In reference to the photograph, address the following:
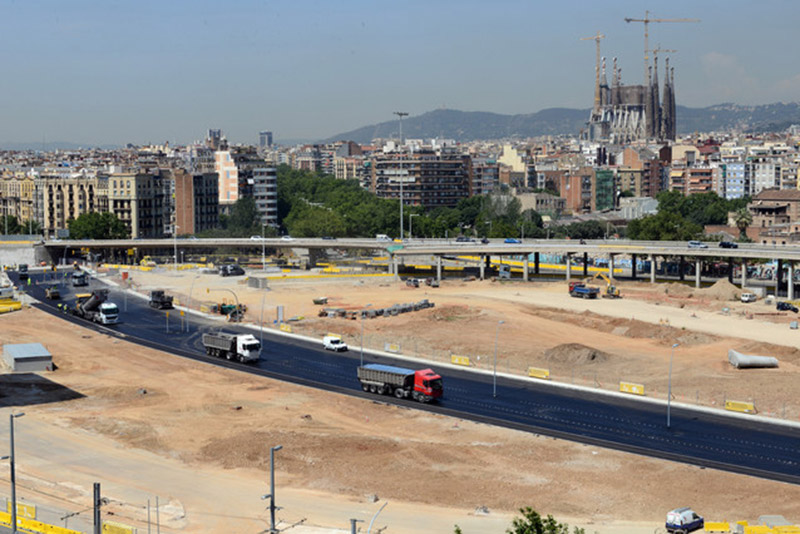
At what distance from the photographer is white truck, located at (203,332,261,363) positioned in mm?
102625

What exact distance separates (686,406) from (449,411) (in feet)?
63.6

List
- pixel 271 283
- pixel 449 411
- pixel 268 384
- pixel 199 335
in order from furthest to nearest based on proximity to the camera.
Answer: pixel 271 283, pixel 199 335, pixel 268 384, pixel 449 411

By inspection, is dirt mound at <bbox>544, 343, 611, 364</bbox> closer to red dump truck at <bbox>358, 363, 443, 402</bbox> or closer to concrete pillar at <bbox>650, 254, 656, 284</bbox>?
red dump truck at <bbox>358, 363, 443, 402</bbox>

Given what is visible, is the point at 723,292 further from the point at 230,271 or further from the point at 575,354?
the point at 230,271

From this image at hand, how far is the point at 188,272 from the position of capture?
18725cm

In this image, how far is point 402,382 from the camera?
8569 centimetres

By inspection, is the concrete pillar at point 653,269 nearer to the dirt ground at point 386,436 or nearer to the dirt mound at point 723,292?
the dirt mound at point 723,292

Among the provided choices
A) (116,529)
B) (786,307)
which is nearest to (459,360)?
(116,529)

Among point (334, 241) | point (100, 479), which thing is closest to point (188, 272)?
point (334, 241)

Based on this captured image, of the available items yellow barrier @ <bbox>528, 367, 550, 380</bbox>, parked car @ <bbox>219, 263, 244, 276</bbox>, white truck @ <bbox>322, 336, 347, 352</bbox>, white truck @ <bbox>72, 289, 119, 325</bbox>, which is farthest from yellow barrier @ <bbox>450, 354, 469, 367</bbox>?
parked car @ <bbox>219, 263, 244, 276</bbox>

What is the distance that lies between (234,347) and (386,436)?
3308 cm

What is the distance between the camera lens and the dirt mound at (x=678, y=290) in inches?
5950

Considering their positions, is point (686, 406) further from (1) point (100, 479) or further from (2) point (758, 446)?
(1) point (100, 479)

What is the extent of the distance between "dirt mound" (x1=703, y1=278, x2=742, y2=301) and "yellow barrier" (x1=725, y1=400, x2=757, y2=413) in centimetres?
6507
